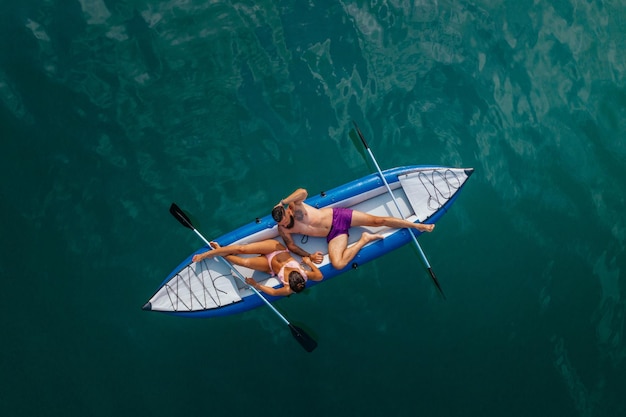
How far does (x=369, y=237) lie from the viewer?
840 centimetres

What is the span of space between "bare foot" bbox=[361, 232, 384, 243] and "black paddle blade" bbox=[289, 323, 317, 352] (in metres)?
1.72

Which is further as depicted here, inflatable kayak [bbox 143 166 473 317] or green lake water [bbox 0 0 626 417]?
green lake water [bbox 0 0 626 417]

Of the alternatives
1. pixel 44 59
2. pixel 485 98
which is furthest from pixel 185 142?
pixel 485 98

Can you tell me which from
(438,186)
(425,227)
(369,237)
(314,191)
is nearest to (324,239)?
(369,237)

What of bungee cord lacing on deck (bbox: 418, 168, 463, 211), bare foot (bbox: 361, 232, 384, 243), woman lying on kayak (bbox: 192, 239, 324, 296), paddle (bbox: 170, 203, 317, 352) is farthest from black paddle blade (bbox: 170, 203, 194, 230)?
bungee cord lacing on deck (bbox: 418, 168, 463, 211)

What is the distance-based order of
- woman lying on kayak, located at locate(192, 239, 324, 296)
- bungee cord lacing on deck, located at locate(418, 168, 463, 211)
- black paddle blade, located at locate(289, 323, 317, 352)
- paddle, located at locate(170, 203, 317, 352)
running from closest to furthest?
woman lying on kayak, located at locate(192, 239, 324, 296), paddle, located at locate(170, 203, 317, 352), black paddle blade, located at locate(289, 323, 317, 352), bungee cord lacing on deck, located at locate(418, 168, 463, 211)

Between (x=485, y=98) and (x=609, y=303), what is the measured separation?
14.3ft

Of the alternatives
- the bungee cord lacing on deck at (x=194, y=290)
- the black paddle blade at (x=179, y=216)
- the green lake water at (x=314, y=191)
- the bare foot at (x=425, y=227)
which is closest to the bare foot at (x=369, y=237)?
the bare foot at (x=425, y=227)

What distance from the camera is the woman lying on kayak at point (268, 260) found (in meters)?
7.98

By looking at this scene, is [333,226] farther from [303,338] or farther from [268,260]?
[303,338]

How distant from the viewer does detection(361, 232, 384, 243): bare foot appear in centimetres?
837

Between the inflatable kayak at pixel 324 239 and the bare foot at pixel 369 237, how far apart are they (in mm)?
70

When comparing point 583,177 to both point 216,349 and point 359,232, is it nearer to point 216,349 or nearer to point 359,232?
point 359,232

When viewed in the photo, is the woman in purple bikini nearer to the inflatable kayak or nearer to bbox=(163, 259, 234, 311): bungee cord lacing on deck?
the inflatable kayak
